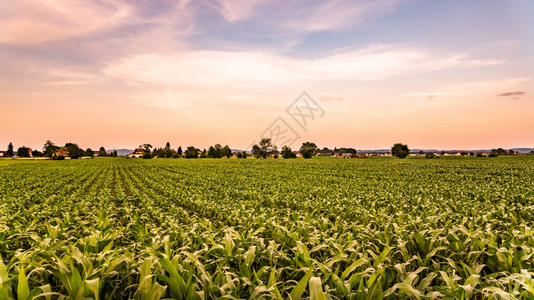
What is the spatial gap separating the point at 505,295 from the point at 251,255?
256cm

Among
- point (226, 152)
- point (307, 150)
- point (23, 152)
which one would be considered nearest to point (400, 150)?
point (307, 150)

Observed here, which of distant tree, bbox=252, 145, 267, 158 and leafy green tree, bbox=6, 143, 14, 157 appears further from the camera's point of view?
leafy green tree, bbox=6, 143, 14, 157

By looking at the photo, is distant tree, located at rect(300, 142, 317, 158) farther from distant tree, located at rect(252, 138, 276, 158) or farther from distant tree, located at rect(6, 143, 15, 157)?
distant tree, located at rect(6, 143, 15, 157)

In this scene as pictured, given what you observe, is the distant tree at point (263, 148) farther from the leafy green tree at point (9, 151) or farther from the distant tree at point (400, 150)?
the leafy green tree at point (9, 151)

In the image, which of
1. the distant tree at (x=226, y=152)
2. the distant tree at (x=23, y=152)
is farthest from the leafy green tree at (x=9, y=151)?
the distant tree at (x=226, y=152)

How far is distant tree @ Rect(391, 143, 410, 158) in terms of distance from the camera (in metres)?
106

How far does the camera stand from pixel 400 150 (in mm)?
107000

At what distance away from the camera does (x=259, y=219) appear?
348 inches

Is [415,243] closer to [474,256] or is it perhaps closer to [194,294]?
[474,256]

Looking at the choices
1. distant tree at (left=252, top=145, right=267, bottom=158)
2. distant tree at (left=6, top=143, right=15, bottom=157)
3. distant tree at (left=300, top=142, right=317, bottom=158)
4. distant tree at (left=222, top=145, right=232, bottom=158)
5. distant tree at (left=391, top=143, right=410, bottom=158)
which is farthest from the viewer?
distant tree at (left=6, top=143, right=15, bottom=157)

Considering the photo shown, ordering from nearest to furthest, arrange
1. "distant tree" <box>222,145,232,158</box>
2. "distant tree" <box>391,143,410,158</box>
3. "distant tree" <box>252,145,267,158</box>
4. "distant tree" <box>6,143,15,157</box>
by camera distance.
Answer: "distant tree" <box>391,143,410,158</box>
"distant tree" <box>252,145,267,158</box>
"distant tree" <box>222,145,232,158</box>
"distant tree" <box>6,143,15,157</box>

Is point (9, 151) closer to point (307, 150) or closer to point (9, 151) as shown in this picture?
point (9, 151)

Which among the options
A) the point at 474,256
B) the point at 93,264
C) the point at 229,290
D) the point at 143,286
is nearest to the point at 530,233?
the point at 474,256

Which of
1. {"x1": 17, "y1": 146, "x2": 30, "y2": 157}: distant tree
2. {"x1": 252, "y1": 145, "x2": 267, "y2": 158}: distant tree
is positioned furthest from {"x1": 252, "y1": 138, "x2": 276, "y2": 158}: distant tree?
{"x1": 17, "y1": 146, "x2": 30, "y2": 157}: distant tree
